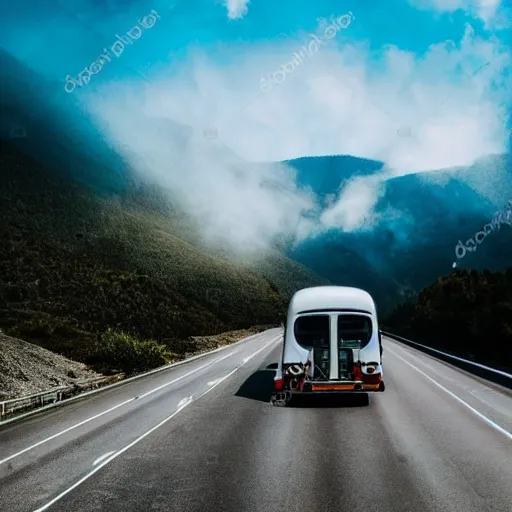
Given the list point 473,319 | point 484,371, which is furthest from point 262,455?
point 473,319

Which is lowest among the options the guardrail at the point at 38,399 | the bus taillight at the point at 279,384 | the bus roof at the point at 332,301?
the guardrail at the point at 38,399

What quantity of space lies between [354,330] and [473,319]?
2337 centimetres

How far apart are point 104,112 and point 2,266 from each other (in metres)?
155

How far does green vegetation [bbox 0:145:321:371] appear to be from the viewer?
38.8 meters

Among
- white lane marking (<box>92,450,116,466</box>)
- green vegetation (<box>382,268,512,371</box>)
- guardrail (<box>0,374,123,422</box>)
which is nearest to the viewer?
white lane marking (<box>92,450,116,466</box>)

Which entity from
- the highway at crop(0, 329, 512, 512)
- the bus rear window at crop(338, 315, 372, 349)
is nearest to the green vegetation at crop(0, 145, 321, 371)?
the highway at crop(0, 329, 512, 512)

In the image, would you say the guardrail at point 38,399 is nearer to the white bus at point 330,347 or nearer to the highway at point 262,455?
the highway at point 262,455

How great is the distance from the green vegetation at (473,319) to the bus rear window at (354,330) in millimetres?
13633

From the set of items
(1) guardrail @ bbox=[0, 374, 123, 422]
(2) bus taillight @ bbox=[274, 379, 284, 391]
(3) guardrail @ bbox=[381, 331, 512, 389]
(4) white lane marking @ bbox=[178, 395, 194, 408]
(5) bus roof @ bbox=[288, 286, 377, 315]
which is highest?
(5) bus roof @ bbox=[288, 286, 377, 315]

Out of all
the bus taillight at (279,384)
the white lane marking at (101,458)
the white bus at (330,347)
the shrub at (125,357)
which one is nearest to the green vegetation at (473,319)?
the white bus at (330,347)

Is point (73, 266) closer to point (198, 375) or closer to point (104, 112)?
point (198, 375)

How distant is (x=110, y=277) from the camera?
6594cm

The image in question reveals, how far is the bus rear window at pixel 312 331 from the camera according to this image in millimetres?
14150

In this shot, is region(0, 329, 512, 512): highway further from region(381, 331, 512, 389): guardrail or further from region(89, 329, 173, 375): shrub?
region(89, 329, 173, 375): shrub
